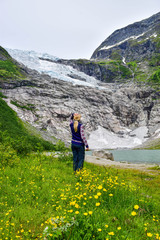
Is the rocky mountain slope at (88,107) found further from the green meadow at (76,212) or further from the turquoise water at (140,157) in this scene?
the green meadow at (76,212)

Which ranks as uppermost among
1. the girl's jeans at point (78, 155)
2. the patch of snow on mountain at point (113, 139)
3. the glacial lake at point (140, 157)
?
the girl's jeans at point (78, 155)

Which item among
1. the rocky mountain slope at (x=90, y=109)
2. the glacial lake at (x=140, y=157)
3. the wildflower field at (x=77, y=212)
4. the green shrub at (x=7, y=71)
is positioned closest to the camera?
the wildflower field at (x=77, y=212)

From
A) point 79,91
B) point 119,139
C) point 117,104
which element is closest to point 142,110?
point 117,104

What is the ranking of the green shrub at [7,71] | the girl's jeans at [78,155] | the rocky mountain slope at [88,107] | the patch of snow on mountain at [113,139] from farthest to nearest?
the patch of snow on mountain at [113,139]
the green shrub at [7,71]
the rocky mountain slope at [88,107]
the girl's jeans at [78,155]

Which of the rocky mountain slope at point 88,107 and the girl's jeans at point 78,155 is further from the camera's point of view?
the rocky mountain slope at point 88,107

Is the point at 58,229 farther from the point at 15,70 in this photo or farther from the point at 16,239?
the point at 15,70

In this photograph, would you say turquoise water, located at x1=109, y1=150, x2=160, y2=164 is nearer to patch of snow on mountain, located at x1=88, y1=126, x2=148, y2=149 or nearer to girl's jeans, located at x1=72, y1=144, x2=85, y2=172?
girl's jeans, located at x1=72, y1=144, x2=85, y2=172

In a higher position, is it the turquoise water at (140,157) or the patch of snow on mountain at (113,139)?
the turquoise water at (140,157)

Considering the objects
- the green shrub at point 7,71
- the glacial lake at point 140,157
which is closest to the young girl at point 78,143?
the glacial lake at point 140,157

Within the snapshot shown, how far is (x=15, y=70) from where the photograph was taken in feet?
551

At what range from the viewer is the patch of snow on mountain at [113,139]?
5785 inches

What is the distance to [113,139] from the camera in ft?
511

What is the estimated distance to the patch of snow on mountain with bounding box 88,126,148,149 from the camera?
14695 centimetres

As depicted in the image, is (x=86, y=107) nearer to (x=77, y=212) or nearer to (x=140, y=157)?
(x=140, y=157)
